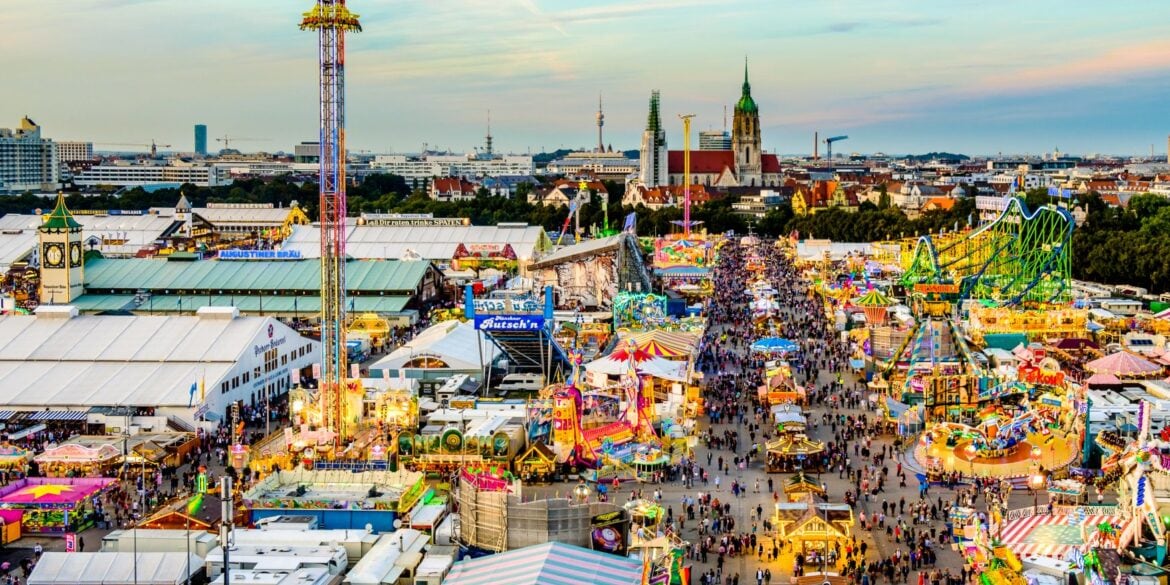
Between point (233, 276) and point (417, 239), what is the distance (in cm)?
2474

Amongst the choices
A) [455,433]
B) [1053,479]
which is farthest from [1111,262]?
[455,433]

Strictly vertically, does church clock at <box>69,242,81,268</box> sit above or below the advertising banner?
above

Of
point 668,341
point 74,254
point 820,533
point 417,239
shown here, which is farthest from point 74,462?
point 417,239

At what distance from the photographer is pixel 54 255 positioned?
5278 centimetres

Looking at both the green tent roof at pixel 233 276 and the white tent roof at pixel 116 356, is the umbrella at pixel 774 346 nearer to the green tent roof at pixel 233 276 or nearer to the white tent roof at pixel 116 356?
the white tent roof at pixel 116 356

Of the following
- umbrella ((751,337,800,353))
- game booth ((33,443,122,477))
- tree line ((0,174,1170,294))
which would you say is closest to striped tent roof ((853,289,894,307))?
umbrella ((751,337,800,353))

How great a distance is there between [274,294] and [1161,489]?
143 feet

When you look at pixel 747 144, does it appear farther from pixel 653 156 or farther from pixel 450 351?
pixel 450 351

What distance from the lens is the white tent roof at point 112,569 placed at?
2077 centimetres

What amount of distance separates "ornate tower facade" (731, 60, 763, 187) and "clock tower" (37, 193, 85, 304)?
132 meters

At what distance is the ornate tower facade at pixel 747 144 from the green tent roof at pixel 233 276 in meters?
122

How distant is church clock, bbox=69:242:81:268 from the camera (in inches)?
2093

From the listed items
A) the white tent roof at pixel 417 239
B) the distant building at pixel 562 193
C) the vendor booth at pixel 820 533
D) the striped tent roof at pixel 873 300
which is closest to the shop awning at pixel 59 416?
the vendor booth at pixel 820 533

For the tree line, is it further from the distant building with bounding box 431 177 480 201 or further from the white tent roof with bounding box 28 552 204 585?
the white tent roof with bounding box 28 552 204 585
